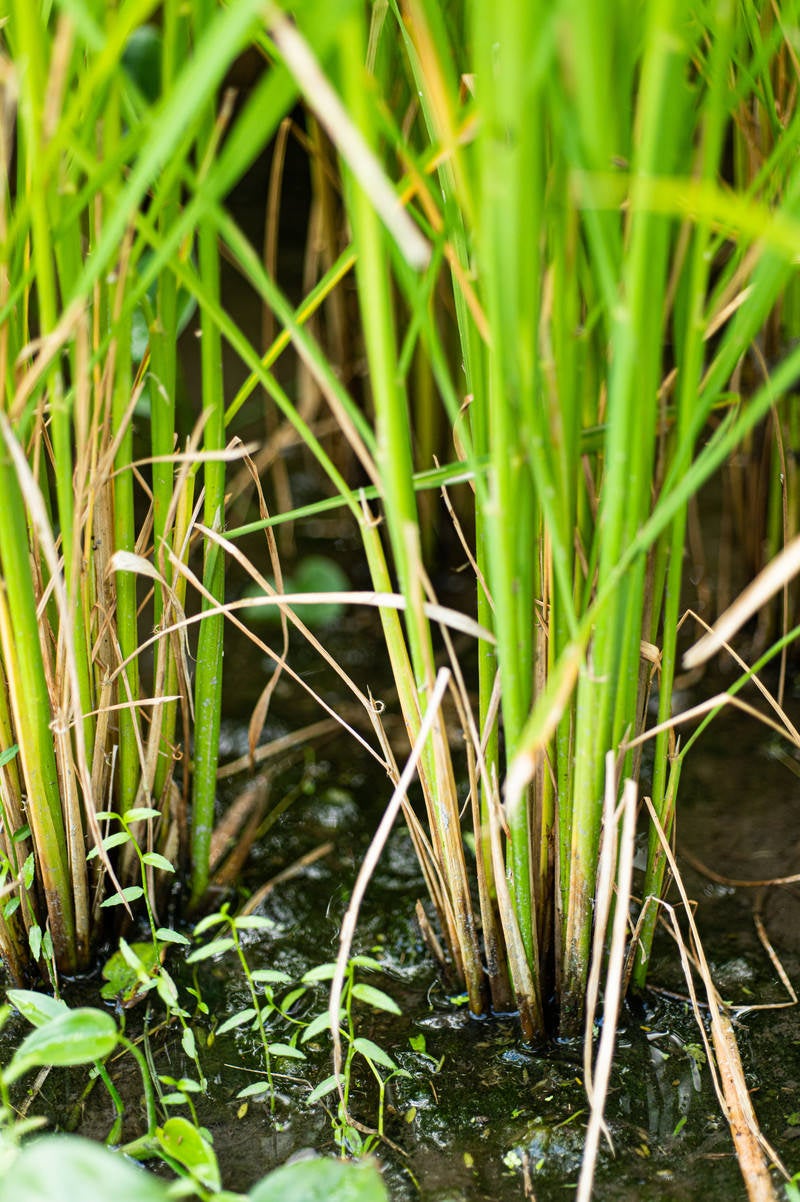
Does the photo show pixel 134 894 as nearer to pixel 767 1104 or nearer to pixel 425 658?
pixel 425 658

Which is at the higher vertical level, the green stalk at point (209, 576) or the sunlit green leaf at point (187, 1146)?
the green stalk at point (209, 576)

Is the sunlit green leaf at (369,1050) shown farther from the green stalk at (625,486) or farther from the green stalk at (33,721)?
the green stalk at (33,721)

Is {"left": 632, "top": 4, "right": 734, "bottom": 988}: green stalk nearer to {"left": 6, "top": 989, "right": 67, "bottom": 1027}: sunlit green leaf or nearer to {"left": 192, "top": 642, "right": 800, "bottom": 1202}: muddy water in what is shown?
{"left": 192, "top": 642, "right": 800, "bottom": 1202}: muddy water

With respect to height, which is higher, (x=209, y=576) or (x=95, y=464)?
(x=95, y=464)

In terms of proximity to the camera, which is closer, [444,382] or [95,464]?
[444,382]

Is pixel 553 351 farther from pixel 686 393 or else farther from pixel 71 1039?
pixel 71 1039

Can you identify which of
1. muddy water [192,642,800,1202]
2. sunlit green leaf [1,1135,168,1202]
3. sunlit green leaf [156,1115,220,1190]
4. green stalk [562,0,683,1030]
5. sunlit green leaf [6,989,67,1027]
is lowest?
muddy water [192,642,800,1202]

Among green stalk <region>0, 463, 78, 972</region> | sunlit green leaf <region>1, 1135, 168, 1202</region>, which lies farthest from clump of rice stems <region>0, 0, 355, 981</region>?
sunlit green leaf <region>1, 1135, 168, 1202</region>

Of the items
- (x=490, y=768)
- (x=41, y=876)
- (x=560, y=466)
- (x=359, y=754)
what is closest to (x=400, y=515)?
Answer: (x=560, y=466)

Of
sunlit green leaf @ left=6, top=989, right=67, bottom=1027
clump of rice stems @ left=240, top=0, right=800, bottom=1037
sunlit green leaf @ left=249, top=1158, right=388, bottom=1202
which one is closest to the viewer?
clump of rice stems @ left=240, top=0, right=800, bottom=1037

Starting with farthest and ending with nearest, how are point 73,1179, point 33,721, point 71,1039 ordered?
point 33,721 → point 71,1039 → point 73,1179

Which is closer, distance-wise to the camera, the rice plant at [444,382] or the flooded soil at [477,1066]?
the rice plant at [444,382]

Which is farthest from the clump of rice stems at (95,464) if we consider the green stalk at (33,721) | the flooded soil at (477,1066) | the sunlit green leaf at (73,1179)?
the sunlit green leaf at (73,1179)

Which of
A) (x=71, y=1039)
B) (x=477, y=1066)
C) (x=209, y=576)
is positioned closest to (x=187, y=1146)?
(x=71, y=1039)
